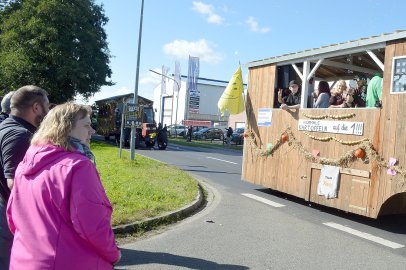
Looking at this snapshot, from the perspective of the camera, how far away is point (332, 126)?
8.24 meters

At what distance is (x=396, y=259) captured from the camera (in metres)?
5.71

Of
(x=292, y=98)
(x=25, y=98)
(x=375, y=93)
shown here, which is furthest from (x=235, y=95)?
(x=25, y=98)

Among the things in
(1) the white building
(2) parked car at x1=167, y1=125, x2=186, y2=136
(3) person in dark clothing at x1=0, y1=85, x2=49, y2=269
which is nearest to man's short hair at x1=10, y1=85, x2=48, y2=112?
(3) person in dark clothing at x1=0, y1=85, x2=49, y2=269

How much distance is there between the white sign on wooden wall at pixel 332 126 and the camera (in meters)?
7.65

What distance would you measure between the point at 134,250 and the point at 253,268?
1.64m

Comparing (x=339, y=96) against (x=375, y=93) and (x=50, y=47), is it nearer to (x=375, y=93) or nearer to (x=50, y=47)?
(x=375, y=93)

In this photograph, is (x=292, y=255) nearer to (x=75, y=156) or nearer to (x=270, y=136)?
(x=75, y=156)

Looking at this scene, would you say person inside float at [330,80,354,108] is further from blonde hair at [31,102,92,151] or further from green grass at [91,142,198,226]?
blonde hair at [31,102,92,151]

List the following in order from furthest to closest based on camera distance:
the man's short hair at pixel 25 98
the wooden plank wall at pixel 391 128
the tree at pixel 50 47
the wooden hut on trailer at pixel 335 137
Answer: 1. the tree at pixel 50 47
2. the wooden hut on trailer at pixel 335 137
3. the wooden plank wall at pixel 391 128
4. the man's short hair at pixel 25 98

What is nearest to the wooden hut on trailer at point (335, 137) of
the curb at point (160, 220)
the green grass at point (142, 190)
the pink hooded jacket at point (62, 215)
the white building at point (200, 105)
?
the green grass at point (142, 190)

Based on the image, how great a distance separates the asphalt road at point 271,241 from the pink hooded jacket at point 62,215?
2874mm

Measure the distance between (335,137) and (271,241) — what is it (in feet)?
9.50

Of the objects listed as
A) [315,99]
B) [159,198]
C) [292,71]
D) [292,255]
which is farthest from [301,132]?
[292,255]

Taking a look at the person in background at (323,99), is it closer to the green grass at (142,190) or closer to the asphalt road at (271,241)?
the asphalt road at (271,241)
